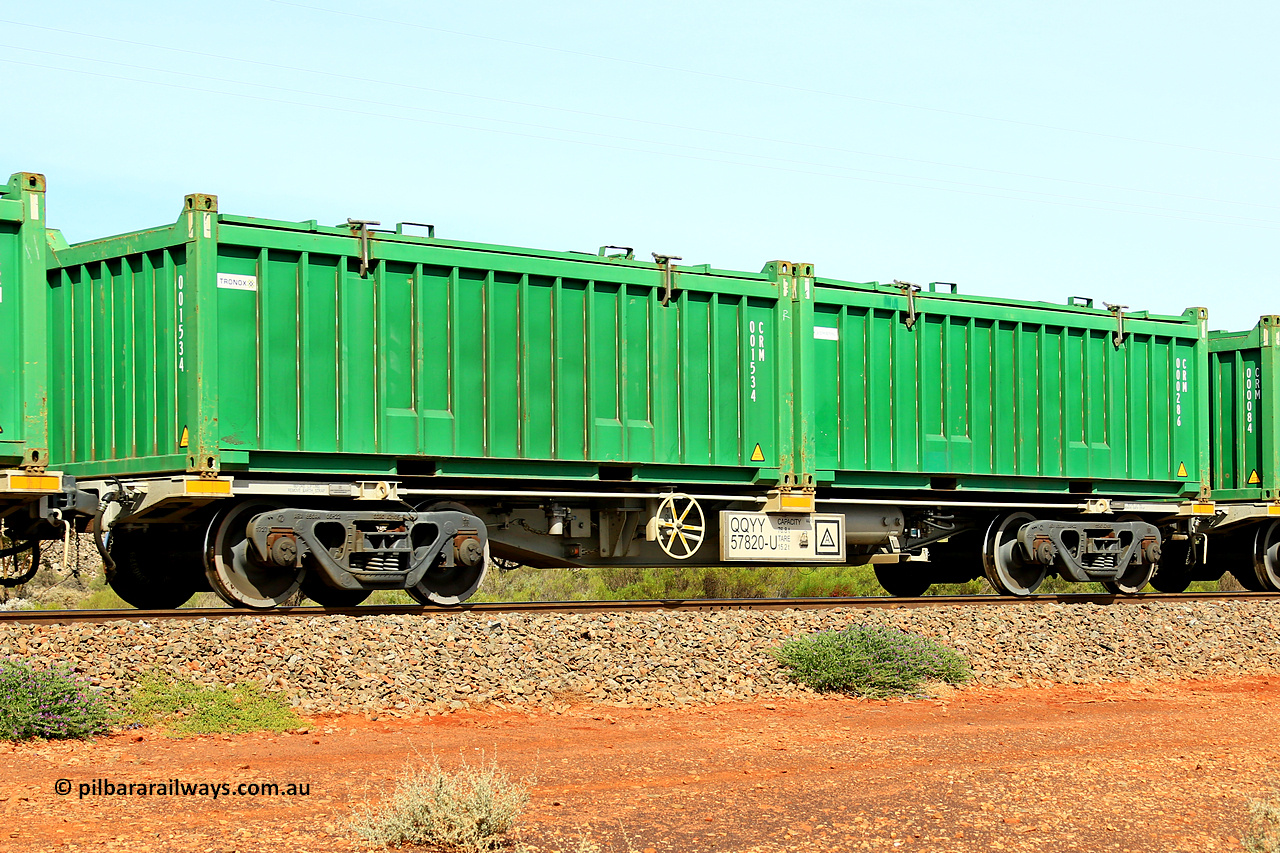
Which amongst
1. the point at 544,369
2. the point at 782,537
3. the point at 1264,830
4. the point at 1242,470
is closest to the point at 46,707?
the point at 544,369

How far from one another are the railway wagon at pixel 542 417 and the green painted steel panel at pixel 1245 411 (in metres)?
2.27

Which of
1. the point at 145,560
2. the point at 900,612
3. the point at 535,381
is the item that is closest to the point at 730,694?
the point at 900,612

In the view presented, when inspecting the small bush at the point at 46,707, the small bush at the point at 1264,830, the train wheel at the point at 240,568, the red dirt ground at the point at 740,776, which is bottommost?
the red dirt ground at the point at 740,776

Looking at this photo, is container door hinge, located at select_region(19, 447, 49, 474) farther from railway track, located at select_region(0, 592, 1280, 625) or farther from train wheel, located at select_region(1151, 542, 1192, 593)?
train wheel, located at select_region(1151, 542, 1192, 593)

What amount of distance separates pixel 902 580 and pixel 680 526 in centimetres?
608

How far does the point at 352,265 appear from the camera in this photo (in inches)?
515

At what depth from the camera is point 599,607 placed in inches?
551

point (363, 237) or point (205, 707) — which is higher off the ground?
point (363, 237)

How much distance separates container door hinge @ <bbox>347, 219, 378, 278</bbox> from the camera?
13000mm

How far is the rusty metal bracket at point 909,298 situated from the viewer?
16.4 meters

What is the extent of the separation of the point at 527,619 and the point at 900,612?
13.0 feet

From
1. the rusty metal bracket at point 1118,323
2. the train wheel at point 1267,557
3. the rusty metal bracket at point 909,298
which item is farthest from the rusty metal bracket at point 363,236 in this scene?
A: the train wheel at point 1267,557

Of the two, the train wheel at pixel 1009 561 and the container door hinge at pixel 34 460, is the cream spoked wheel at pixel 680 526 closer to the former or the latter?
the train wheel at pixel 1009 561

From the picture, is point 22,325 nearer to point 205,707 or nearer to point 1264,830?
point 205,707
